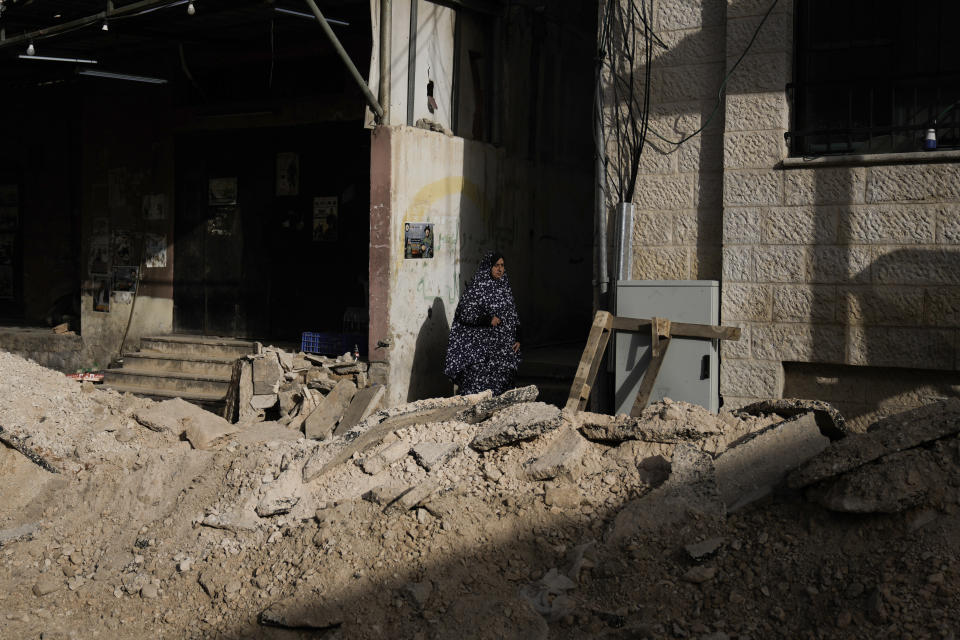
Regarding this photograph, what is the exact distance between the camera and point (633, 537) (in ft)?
14.5

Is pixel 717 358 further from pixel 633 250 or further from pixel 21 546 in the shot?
pixel 21 546

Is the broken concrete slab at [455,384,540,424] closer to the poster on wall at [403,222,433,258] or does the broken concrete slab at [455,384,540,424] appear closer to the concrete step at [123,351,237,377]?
the poster on wall at [403,222,433,258]

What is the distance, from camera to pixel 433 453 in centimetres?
537

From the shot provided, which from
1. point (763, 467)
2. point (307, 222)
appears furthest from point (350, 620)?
point (307, 222)

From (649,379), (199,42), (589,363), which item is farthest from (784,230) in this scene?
(199,42)

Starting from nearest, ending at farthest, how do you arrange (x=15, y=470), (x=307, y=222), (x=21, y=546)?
(x=21, y=546)
(x=15, y=470)
(x=307, y=222)

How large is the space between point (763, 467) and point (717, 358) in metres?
2.45

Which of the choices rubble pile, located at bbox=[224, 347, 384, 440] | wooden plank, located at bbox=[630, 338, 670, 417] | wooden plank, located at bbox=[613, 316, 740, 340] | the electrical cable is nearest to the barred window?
the electrical cable

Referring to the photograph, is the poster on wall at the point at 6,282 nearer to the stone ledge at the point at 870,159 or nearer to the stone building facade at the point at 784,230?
the stone building facade at the point at 784,230

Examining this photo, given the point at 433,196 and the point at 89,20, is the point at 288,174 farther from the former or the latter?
the point at 89,20

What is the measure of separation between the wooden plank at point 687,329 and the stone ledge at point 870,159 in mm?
1387

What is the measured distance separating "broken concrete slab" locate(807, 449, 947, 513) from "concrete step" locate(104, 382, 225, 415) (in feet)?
21.7

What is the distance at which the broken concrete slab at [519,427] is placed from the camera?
17.3 feet

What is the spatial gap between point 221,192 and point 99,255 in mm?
2103
